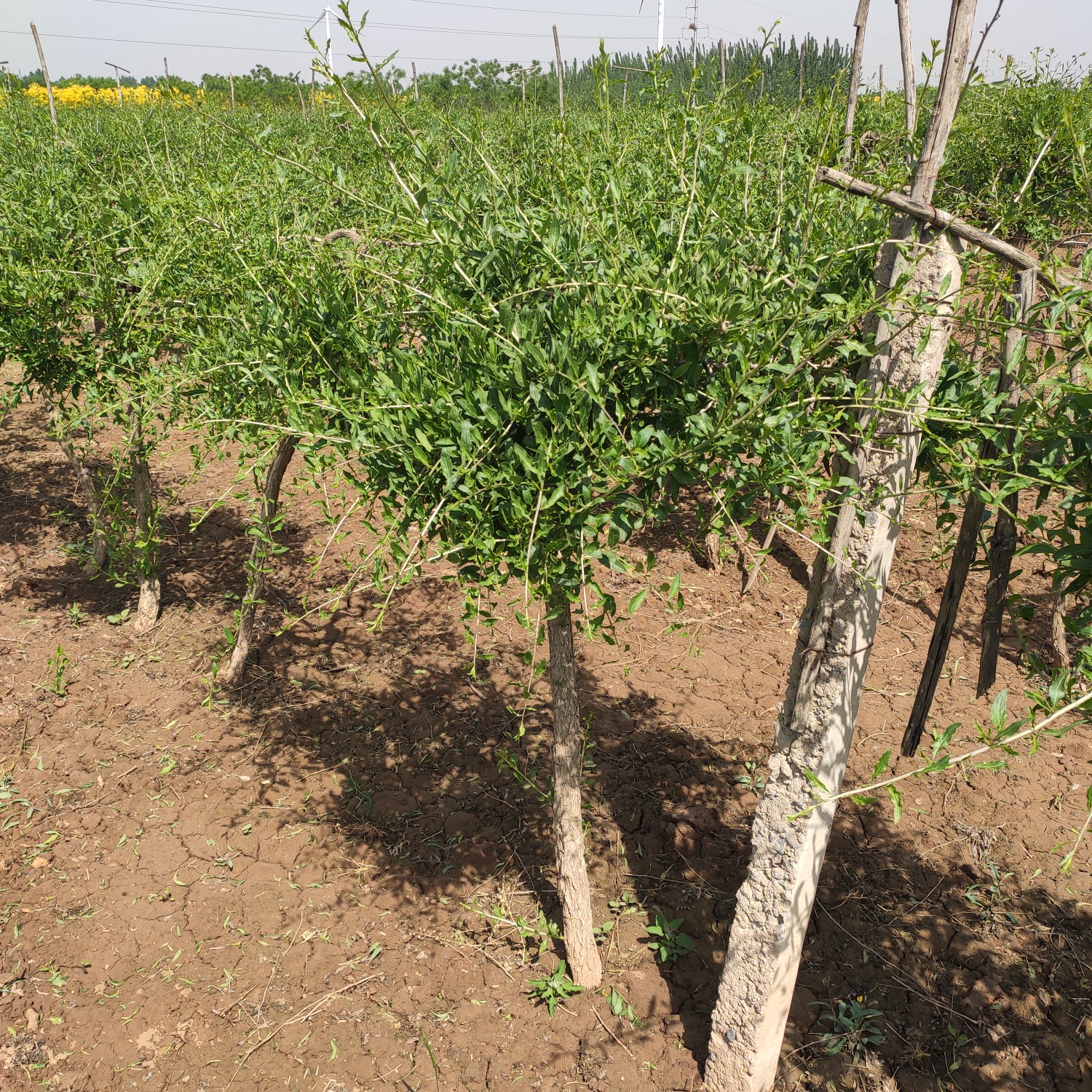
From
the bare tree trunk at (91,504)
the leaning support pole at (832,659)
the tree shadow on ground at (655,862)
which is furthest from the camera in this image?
Result: the bare tree trunk at (91,504)

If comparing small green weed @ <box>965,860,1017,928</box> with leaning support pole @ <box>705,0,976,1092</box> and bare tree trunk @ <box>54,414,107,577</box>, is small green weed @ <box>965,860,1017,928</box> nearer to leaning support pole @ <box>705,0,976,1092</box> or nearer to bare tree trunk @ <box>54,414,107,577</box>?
leaning support pole @ <box>705,0,976,1092</box>

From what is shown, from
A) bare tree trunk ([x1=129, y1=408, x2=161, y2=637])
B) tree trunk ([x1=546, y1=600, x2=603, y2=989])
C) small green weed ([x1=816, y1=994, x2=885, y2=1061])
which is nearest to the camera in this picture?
tree trunk ([x1=546, y1=600, x2=603, y2=989])

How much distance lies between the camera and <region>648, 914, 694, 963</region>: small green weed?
12.9 feet

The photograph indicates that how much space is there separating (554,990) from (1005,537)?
271 centimetres

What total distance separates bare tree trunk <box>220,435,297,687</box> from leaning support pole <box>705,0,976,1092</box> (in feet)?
8.06

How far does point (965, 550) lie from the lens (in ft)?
8.39

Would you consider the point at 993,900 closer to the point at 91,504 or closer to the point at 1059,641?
the point at 1059,641

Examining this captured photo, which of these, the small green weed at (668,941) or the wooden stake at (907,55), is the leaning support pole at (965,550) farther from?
the small green weed at (668,941)

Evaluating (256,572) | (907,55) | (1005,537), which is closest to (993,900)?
(1005,537)

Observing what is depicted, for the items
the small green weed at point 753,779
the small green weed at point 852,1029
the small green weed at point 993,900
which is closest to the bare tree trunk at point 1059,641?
the small green weed at point 993,900

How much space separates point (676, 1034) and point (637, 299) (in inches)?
119

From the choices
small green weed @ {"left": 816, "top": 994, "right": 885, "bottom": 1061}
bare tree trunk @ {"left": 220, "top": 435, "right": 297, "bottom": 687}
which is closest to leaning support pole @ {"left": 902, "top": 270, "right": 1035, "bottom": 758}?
small green weed @ {"left": 816, "top": 994, "right": 885, "bottom": 1061}

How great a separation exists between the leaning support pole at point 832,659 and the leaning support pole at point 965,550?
0.18 m

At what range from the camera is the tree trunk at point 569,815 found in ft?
11.2
